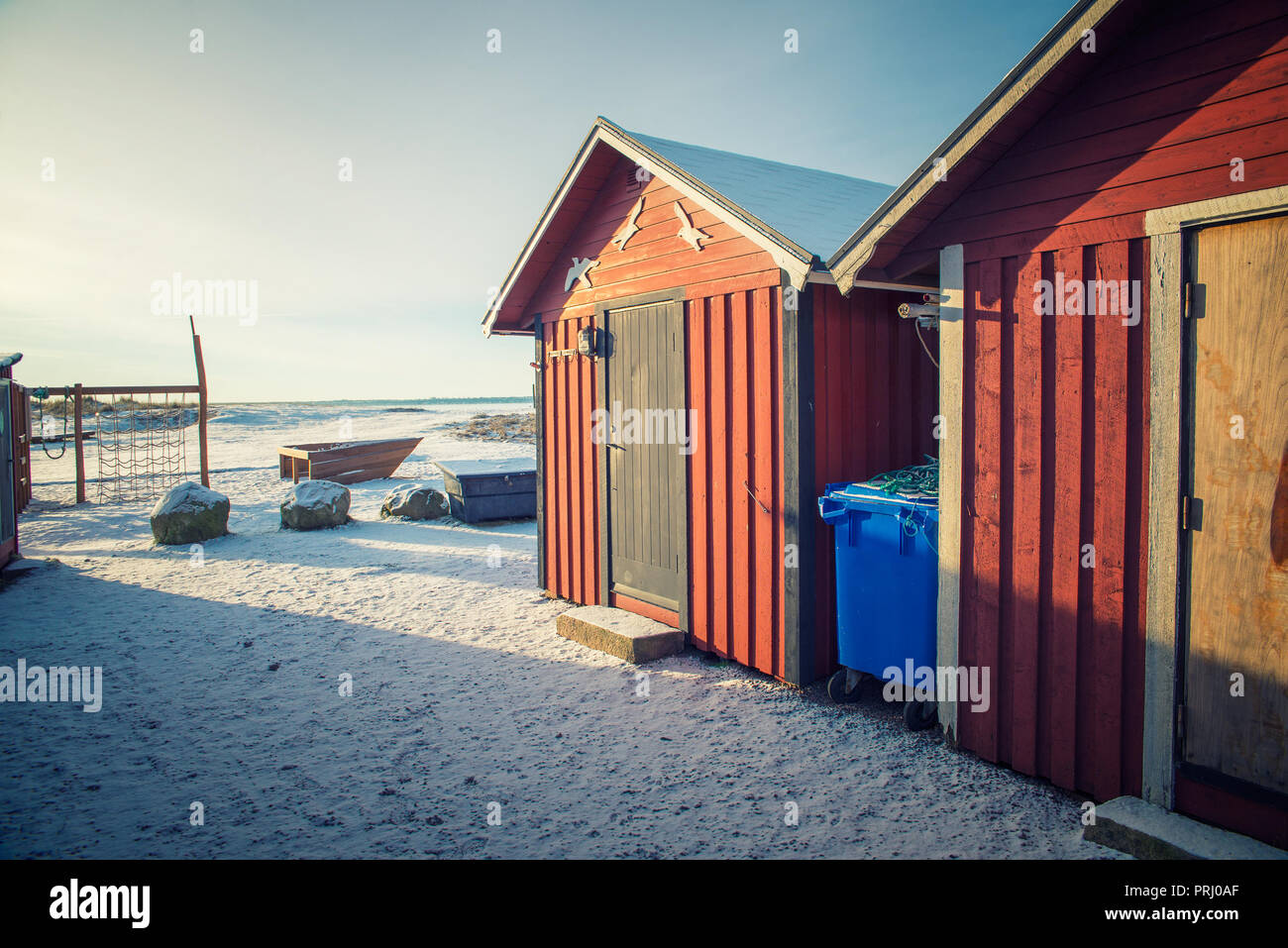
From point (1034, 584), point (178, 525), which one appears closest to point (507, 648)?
point (1034, 584)

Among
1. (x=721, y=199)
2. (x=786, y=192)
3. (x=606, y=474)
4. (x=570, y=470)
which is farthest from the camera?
(x=570, y=470)

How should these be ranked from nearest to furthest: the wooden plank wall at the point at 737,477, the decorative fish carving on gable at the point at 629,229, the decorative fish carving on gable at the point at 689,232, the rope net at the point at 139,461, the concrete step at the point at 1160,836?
the concrete step at the point at 1160,836
the wooden plank wall at the point at 737,477
the decorative fish carving on gable at the point at 689,232
the decorative fish carving on gable at the point at 629,229
the rope net at the point at 139,461

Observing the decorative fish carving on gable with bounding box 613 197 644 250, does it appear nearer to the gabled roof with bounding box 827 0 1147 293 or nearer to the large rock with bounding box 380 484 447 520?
the gabled roof with bounding box 827 0 1147 293

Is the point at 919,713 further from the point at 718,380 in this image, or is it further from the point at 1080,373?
the point at 718,380

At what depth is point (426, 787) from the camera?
420cm

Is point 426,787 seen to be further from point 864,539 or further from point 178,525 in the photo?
point 178,525

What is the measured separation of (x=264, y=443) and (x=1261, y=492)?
34260mm

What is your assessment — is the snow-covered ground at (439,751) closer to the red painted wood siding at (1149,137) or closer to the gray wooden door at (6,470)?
the gray wooden door at (6,470)

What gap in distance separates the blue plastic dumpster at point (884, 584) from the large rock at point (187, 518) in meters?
10.6

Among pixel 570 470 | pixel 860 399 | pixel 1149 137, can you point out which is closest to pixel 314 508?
pixel 570 470

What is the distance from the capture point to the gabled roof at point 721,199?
5.28 m

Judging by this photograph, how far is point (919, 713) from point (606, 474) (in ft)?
12.3

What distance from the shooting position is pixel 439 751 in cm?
468

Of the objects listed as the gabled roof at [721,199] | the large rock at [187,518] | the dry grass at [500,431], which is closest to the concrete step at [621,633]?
the gabled roof at [721,199]
